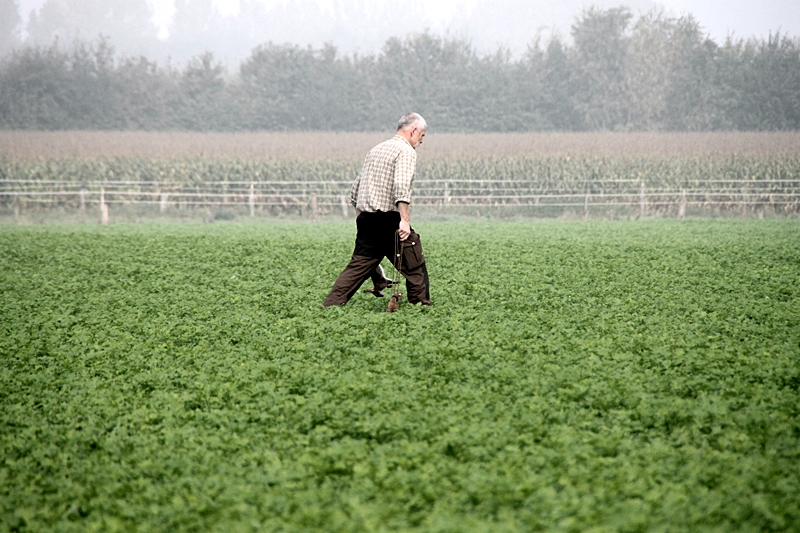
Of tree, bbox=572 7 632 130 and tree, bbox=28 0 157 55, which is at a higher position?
tree, bbox=28 0 157 55

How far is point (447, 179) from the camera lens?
28438 millimetres

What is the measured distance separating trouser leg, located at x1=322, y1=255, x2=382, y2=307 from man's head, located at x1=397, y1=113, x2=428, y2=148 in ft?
3.78

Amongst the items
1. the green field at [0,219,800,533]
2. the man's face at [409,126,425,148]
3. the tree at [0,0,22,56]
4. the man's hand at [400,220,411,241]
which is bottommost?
the green field at [0,219,800,533]

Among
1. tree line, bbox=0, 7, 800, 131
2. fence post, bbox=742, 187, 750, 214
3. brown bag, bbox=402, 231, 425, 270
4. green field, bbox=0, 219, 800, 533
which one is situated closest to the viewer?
green field, bbox=0, 219, 800, 533

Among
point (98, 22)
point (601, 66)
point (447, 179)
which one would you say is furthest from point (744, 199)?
point (98, 22)

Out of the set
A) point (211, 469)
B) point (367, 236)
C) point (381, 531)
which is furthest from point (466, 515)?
point (367, 236)

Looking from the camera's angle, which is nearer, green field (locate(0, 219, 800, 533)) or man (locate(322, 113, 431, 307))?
green field (locate(0, 219, 800, 533))

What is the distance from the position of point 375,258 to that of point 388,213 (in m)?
0.46

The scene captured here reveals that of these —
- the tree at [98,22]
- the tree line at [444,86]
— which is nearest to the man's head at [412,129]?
the tree line at [444,86]

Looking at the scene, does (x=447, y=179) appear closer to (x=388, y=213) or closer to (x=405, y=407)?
(x=388, y=213)

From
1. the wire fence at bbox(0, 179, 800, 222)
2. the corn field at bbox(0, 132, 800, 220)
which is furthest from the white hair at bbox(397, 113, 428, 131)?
the corn field at bbox(0, 132, 800, 220)

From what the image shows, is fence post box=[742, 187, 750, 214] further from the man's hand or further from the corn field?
the man's hand

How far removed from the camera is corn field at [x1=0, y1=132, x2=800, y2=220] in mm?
26281

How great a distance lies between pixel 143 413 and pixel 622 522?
286cm
